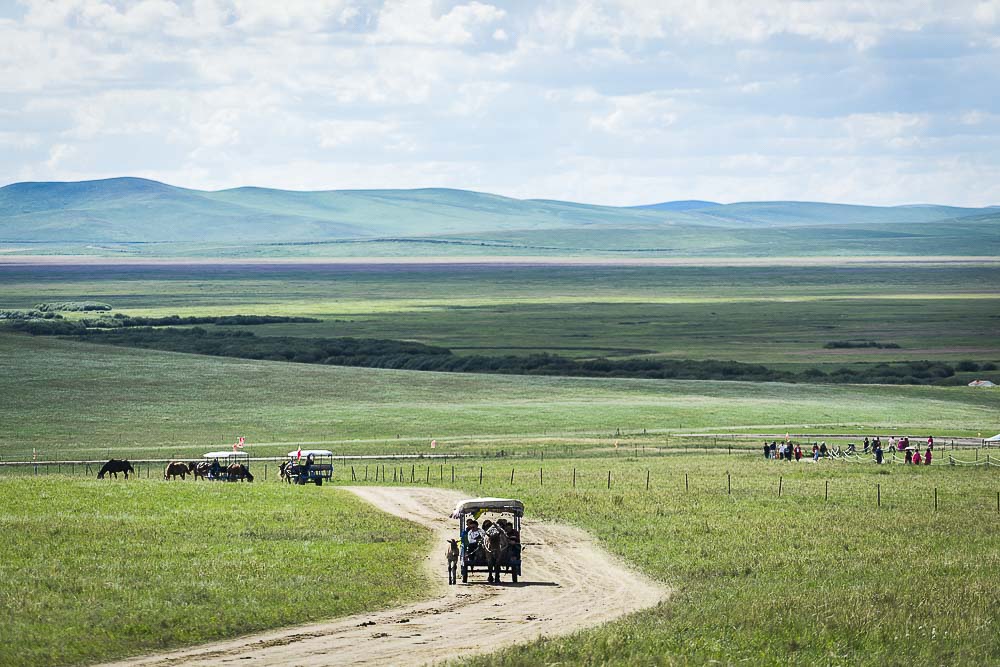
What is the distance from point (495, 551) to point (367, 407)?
59.9 metres

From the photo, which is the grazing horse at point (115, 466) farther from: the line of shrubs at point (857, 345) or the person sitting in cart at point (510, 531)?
the line of shrubs at point (857, 345)

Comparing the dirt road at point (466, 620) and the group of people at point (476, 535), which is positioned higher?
the group of people at point (476, 535)

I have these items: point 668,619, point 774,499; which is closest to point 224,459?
point 774,499

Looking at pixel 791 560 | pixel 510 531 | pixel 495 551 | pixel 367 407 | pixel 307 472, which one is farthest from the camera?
pixel 367 407

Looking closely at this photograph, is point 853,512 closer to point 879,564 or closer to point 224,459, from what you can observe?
point 879,564

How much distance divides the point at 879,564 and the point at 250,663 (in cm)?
1564

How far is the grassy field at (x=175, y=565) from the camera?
23.9m

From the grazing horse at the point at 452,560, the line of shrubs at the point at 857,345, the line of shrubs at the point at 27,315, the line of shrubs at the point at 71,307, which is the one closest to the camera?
the grazing horse at the point at 452,560

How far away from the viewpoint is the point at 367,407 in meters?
89.2

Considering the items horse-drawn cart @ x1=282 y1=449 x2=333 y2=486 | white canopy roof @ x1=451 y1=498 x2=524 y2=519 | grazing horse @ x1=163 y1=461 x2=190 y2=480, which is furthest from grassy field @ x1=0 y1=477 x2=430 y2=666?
grazing horse @ x1=163 y1=461 x2=190 y2=480

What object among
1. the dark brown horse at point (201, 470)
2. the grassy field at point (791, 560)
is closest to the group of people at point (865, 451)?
the grassy field at point (791, 560)

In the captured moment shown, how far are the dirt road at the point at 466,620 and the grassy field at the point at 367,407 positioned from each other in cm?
3716

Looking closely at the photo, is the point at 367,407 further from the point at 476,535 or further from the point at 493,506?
the point at 476,535

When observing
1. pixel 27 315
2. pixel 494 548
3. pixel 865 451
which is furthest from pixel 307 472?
pixel 27 315
